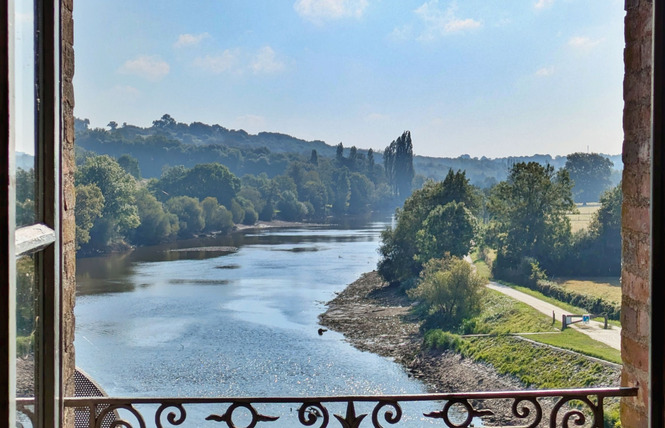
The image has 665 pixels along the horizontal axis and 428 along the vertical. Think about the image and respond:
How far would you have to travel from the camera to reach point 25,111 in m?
1.08

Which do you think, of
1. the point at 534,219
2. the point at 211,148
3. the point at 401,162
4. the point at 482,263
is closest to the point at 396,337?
the point at 482,263

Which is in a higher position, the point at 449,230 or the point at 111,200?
the point at 111,200

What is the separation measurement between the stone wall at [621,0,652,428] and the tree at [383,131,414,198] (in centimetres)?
5723

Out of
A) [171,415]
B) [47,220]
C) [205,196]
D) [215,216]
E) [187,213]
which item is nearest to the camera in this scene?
[47,220]

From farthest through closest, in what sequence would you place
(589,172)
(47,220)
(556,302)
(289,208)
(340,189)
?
(340,189) < (289,208) < (589,172) < (556,302) < (47,220)

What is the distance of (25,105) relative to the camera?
108 cm

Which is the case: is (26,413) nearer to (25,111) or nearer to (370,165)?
(25,111)

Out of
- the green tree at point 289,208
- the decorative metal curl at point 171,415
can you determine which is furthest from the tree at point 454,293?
the green tree at point 289,208

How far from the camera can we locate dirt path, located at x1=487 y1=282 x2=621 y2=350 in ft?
66.7

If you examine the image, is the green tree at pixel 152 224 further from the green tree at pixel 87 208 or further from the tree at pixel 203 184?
the tree at pixel 203 184

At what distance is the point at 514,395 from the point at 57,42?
152 centimetres

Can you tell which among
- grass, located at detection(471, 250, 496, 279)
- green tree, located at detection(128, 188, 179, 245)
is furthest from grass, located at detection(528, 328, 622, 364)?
green tree, located at detection(128, 188, 179, 245)

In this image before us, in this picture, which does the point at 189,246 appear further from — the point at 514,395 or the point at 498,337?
the point at 514,395

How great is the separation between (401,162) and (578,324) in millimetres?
37718
